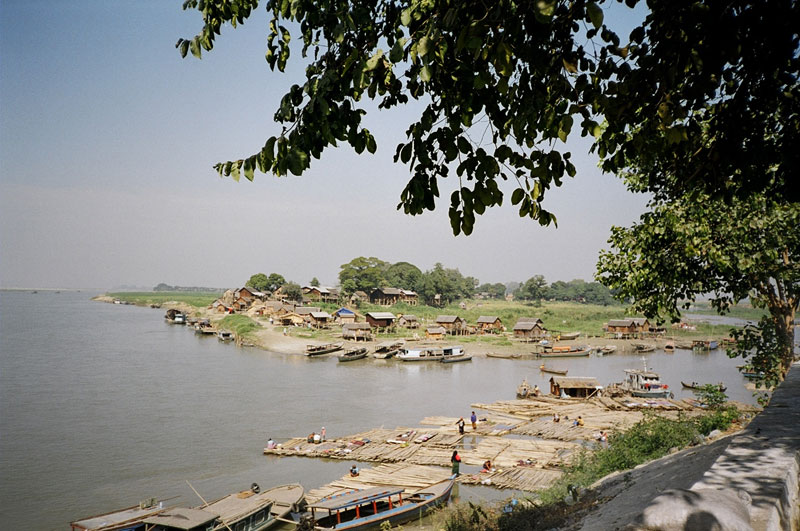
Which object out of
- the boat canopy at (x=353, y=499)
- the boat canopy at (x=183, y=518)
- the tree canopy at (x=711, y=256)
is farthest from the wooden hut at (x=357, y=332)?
the tree canopy at (x=711, y=256)

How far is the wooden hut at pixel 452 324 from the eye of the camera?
58438mm

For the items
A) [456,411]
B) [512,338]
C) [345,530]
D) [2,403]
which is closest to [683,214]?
[345,530]

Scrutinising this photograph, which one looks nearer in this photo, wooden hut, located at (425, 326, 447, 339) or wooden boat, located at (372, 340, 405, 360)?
wooden boat, located at (372, 340, 405, 360)

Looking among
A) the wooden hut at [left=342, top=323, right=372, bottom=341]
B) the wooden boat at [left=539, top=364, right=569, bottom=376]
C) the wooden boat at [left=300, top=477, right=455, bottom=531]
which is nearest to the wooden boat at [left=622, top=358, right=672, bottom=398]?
the wooden boat at [left=539, top=364, right=569, bottom=376]

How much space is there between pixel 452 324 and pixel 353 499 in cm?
4681

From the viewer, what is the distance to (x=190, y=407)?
24984 mm

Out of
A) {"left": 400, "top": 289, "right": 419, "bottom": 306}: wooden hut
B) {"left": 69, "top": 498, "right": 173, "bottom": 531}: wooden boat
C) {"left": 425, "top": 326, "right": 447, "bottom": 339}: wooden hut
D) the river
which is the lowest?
the river

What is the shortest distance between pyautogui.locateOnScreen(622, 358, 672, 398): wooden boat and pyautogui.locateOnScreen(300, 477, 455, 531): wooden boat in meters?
18.8

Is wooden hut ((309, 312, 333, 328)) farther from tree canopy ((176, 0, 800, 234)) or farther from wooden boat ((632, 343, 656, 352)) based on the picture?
tree canopy ((176, 0, 800, 234))

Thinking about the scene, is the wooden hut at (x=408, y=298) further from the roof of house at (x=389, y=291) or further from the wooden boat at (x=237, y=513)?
the wooden boat at (x=237, y=513)

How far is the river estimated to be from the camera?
627 inches

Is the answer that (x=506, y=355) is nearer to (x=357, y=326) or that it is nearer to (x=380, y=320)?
(x=357, y=326)

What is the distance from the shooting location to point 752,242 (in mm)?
7160

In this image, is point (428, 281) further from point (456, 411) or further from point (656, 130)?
point (656, 130)
